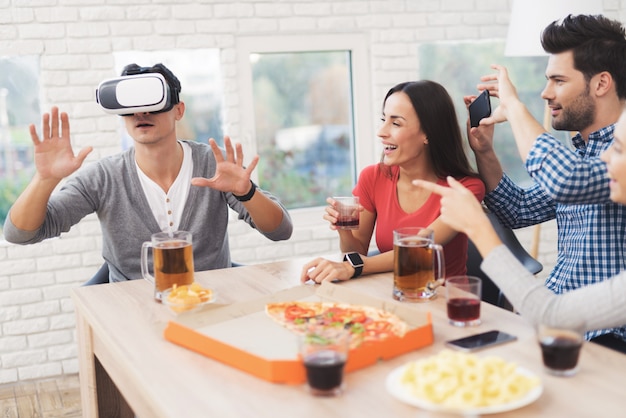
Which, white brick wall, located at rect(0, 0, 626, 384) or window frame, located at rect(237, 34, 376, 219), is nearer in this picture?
white brick wall, located at rect(0, 0, 626, 384)

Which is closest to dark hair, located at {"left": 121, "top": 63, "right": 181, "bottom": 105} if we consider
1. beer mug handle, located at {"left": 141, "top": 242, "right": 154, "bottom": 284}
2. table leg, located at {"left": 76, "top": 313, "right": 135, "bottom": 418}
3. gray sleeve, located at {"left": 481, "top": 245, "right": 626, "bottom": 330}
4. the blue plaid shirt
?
beer mug handle, located at {"left": 141, "top": 242, "right": 154, "bottom": 284}

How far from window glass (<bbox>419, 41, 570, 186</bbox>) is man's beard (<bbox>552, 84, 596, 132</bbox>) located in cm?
206

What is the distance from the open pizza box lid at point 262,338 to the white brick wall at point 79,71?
217cm

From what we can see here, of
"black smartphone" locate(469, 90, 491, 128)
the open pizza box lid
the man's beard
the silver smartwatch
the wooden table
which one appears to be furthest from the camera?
"black smartphone" locate(469, 90, 491, 128)

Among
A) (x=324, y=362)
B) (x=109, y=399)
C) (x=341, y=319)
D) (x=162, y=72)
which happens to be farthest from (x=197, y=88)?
(x=324, y=362)

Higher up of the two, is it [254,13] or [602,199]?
[254,13]

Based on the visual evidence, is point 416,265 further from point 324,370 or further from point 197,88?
point 197,88

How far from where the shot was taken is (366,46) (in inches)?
163

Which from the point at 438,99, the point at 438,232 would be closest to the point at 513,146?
the point at 438,99

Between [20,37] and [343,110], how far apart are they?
174 centimetres

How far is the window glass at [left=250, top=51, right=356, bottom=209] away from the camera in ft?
13.5

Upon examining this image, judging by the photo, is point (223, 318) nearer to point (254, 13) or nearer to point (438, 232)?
point (438, 232)

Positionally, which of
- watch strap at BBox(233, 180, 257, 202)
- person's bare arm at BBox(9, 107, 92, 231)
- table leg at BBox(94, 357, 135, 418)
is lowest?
table leg at BBox(94, 357, 135, 418)

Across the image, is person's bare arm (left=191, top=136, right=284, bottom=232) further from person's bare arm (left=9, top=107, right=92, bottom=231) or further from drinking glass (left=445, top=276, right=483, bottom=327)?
drinking glass (left=445, top=276, right=483, bottom=327)
